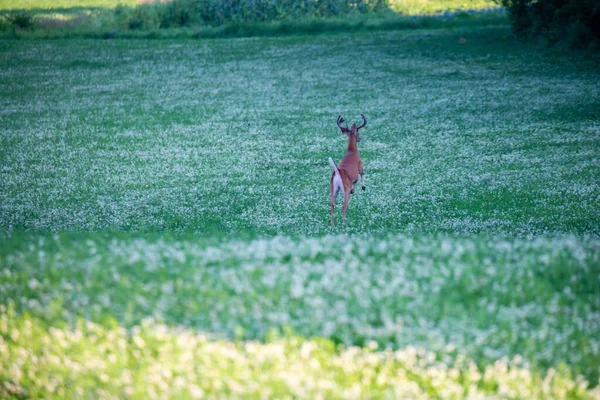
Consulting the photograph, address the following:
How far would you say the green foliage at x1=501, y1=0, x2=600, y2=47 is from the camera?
2708 cm

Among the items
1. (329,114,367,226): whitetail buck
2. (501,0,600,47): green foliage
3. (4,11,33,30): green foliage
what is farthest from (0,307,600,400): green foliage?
(4,11,33,30): green foliage

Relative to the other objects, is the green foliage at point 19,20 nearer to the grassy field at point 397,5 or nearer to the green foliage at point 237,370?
the grassy field at point 397,5

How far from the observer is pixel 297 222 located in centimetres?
1243

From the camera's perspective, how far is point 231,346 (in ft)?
18.0

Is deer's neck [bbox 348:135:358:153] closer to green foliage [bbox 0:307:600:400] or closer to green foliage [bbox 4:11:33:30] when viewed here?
green foliage [bbox 0:307:600:400]

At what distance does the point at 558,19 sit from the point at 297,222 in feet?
68.3

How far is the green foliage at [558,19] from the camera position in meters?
27.1

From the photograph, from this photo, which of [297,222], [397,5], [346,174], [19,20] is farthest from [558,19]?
[19,20]

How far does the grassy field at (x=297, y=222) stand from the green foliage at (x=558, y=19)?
113 cm

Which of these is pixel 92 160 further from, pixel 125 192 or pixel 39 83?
pixel 39 83

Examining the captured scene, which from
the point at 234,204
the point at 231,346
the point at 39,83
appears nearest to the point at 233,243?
the point at 231,346

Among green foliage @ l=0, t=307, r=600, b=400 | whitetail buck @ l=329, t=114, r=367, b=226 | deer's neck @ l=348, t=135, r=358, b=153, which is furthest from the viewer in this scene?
deer's neck @ l=348, t=135, r=358, b=153

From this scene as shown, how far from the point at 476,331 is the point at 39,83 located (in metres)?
25.2

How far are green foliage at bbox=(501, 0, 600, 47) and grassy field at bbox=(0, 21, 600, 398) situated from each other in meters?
1.13
